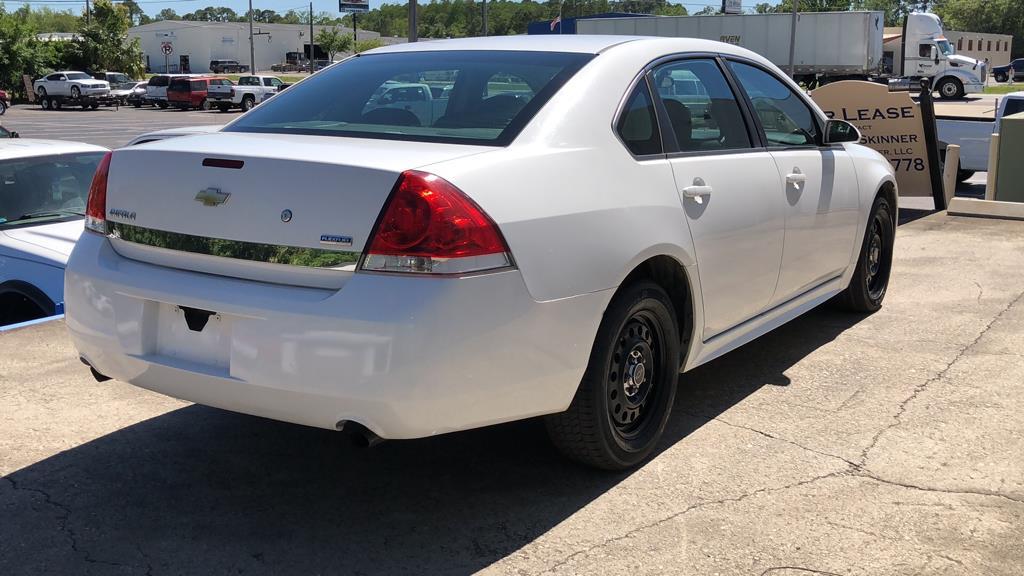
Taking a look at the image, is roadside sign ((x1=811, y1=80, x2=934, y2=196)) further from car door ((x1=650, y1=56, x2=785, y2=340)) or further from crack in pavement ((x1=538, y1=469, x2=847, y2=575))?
crack in pavement ((x1=538, y1=469, x2=847, y2=575))

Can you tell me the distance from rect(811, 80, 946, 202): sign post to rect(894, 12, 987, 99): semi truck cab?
35655mm

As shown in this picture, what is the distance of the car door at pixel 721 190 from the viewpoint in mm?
4273

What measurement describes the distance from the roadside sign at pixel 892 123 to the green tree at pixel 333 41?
98.8 metres

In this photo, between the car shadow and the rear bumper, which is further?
the car shadow

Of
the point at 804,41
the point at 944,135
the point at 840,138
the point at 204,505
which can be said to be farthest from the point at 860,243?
the point at 804,41

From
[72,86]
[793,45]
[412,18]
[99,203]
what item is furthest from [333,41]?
[99,203]

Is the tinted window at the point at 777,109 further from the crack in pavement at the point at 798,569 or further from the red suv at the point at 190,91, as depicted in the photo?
the red suv at the point at 190,91

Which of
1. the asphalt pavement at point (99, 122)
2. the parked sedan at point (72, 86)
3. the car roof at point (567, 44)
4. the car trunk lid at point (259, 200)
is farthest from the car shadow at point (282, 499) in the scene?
the parked sedan at point (72, 86)

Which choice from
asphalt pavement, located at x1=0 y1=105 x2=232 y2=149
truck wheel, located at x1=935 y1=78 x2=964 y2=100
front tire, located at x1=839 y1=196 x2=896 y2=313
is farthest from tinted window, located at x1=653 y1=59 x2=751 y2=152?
truck wheel, located at x1=935 y1=78 x2=964 y2=100

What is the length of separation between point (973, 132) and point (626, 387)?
38.8 ft

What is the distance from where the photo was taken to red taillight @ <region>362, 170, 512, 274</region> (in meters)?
3.15

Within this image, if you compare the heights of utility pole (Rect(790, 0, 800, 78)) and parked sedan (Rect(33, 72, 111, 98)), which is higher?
utility pole (Rect(790, 0, 800, 78))

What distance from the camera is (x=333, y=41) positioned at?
112 metres

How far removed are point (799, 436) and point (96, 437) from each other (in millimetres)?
3056
